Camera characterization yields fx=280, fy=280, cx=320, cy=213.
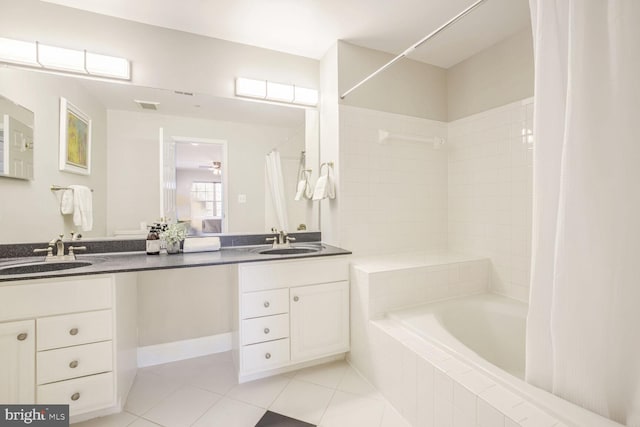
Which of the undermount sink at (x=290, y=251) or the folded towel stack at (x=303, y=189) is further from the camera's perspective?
the folded towel stack at (x=303, y=189)

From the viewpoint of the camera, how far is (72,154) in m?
1.75

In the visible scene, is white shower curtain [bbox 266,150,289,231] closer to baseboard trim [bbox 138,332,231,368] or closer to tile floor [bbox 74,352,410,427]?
baseboard trim [bbox 138,332,231,368]

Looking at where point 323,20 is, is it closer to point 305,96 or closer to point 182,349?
point 305,96

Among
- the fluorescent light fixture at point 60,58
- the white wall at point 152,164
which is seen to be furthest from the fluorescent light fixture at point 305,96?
the fluorescent light fixture at point 60,58

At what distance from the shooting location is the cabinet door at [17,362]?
4.07ft

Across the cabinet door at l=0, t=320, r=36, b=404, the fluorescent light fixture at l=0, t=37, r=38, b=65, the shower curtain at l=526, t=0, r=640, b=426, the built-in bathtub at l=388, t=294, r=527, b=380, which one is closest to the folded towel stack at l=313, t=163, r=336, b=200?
the built-in bathtub at l=388, t=294, r=527, b=380

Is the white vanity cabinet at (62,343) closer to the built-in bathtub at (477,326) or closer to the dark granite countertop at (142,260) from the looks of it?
the dark granite countertop at (142,260)

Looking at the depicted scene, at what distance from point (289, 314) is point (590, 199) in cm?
157

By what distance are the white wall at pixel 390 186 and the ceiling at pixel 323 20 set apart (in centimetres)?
56

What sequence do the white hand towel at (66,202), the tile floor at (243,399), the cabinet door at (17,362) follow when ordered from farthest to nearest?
the white hand towel at (66,202) < the tile floor at (243,399) < the cabinet door at (17,362)

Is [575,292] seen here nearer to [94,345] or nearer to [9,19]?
[94,345]

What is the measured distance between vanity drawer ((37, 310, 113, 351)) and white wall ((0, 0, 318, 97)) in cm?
148

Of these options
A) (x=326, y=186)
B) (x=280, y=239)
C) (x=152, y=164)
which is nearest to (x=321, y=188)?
(x=326, y=186)

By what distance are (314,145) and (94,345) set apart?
6.33 feet
